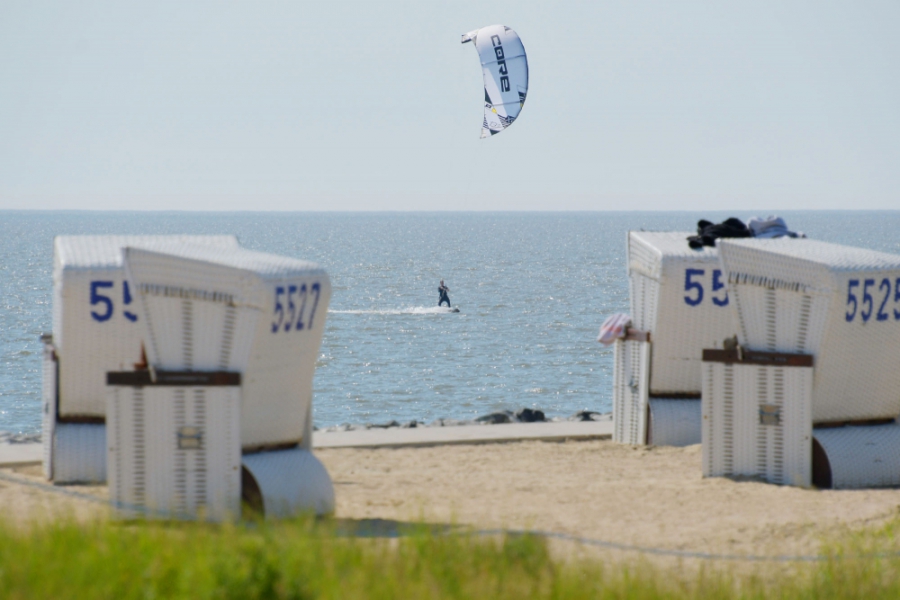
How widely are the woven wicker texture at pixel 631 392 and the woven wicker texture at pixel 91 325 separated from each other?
16.8ft

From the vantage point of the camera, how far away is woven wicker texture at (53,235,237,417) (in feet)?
34.2

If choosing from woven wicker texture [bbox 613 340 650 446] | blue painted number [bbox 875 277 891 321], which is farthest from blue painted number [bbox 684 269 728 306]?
blue painted number [bbox 875 277 891 321]

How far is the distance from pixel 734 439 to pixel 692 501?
41.1 inches

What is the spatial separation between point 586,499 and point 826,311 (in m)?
2.71

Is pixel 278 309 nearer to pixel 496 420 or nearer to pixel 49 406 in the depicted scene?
pixel 49 406

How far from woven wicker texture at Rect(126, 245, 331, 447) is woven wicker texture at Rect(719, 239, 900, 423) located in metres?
4.14

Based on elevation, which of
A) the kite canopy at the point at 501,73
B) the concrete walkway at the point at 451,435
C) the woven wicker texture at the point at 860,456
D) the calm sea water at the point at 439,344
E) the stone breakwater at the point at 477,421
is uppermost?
the kite canopy at the point at 501,73

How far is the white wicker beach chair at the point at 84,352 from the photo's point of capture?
10.5 m

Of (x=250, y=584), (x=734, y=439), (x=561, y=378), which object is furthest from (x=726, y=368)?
(x=561, y=378)

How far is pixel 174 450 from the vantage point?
8477 millimetres

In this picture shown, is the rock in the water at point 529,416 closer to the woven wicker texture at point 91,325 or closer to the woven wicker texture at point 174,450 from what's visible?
the woven wicker texture at point 91,325

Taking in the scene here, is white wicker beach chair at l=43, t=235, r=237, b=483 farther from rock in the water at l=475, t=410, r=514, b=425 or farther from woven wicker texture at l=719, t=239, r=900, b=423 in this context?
rock in the water at l=475, t=410, r=514, b=425

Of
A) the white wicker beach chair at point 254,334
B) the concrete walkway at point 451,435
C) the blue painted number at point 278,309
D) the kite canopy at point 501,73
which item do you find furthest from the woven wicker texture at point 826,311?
the kite canopy at point 501,73

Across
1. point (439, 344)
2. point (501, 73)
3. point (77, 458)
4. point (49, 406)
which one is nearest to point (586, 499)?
point (77, 458)
